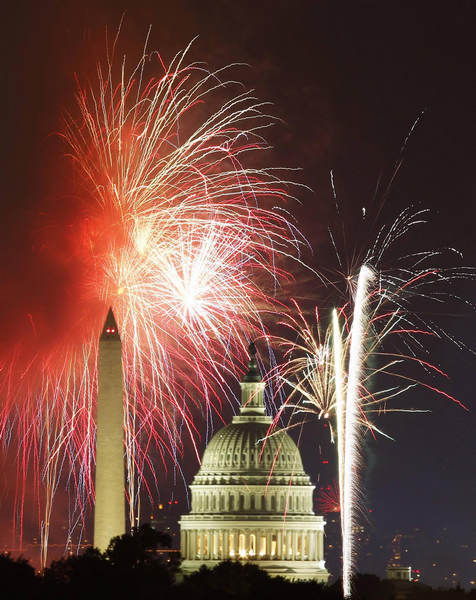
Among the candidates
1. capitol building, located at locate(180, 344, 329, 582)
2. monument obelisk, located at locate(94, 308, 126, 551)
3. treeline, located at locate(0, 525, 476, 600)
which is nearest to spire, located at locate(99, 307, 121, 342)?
monument obelisk, located at locate(94, 308, 126, 551)

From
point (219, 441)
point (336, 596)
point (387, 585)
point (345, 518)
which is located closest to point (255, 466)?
point (219, 441)

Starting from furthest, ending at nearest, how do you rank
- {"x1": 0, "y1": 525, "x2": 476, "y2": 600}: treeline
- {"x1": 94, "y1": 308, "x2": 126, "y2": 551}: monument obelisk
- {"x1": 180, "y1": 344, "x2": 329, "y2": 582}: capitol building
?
{"x1": 180, "y1": 344, "x2": 329, "y2": 582}: capitol building
{"x1": 94, "y1": 308, "x2": 126, "y2": 551}: monument obelisk
{"x1": 0, "y1": 525, "x2": 476, "y2": 600}: treeline

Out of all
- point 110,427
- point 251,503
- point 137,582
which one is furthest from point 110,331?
point 251,503

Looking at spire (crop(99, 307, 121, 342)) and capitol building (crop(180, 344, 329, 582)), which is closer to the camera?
spire (crop(99, 307, 121, 342))

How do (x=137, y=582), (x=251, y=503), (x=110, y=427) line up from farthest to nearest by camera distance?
(x=251, y=503), (x=110, y=427), (x=137, y=582)

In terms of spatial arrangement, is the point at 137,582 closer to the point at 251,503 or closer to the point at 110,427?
the point at 110,427

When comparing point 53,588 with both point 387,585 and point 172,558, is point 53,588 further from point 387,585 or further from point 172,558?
point 387,585

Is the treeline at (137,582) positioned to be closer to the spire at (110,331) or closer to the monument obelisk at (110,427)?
the monument obelisk at (110,427)

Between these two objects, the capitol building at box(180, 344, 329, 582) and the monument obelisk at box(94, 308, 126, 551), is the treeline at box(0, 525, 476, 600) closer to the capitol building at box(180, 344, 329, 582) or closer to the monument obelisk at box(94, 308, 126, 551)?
the monument obelisk at box(94, 308, 126, 551)
